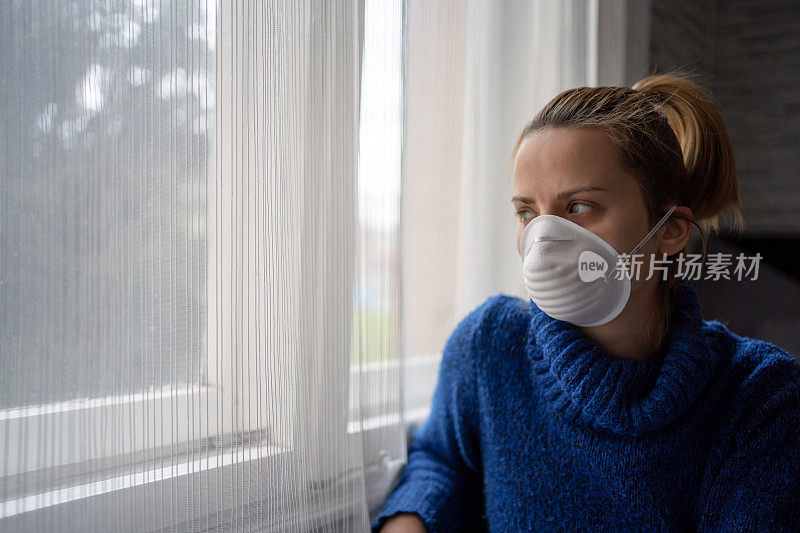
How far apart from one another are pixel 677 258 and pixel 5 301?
2.87 ft

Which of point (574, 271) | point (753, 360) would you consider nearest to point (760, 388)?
point (753, 360)

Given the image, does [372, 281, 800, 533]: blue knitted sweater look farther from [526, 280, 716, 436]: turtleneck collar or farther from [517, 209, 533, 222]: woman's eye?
[517, 209, 533, 222]: woman's eye

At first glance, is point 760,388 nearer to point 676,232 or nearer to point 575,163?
point 676,232

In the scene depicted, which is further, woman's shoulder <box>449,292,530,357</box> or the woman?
woman's shoulder <box>449,292,530,357</box>

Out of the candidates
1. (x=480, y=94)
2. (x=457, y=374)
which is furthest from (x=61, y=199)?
(x=480, y=94)

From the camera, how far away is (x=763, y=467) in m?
0.80

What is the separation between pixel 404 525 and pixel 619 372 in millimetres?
373


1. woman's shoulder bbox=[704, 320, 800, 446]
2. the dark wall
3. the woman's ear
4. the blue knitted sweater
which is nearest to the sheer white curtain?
the blue knitted sweater

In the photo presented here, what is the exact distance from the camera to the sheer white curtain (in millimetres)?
570

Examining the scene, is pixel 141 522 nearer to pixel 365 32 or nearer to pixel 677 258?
pixel 365 32

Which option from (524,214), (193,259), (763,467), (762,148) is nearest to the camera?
(193,259)

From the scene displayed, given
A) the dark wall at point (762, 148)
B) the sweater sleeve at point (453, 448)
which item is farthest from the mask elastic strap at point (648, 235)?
the dark wall at point (762, 148)

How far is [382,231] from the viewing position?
91cm

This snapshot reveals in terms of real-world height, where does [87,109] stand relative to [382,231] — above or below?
above
